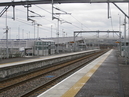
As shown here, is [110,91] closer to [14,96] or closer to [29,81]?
[14,96]

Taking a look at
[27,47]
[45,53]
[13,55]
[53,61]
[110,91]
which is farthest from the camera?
[27,47]

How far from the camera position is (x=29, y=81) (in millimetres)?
12852

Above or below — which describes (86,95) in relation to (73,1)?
below

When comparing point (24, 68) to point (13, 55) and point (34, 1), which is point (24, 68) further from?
point (13, 55)

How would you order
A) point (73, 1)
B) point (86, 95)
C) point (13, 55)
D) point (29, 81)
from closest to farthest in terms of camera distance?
point (86, 95), point (29, 81), point (73, 1), point (13, 55)

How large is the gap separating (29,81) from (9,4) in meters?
A: 9.60

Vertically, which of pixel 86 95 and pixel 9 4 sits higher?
pixel 9 4

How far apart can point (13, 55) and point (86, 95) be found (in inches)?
958

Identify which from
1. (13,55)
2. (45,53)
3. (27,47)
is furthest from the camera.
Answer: (27,47)

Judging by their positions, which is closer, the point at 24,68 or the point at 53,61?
the point at 24,68

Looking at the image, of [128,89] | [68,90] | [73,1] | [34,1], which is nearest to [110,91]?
[128,89]

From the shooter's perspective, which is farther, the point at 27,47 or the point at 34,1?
the point at 27,47

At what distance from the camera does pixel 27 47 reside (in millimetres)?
43312

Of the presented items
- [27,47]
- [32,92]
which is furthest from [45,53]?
[32,92]
